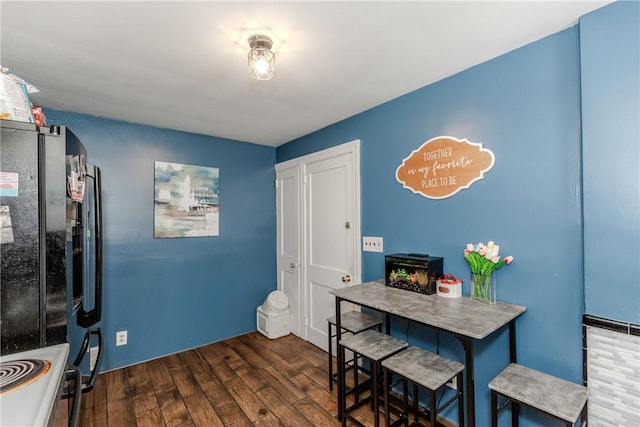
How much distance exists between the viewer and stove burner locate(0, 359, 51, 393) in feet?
2.73

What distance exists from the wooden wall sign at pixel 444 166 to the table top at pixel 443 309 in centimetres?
70

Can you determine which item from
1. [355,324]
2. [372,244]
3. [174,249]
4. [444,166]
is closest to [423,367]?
[355,324]

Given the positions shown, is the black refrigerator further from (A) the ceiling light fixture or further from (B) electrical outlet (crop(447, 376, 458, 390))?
(B) electrical outlet (crop(447, 376, 458, 390))

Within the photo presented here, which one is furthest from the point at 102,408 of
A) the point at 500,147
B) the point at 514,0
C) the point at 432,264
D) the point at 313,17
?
the point at 514,0

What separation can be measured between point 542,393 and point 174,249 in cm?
299

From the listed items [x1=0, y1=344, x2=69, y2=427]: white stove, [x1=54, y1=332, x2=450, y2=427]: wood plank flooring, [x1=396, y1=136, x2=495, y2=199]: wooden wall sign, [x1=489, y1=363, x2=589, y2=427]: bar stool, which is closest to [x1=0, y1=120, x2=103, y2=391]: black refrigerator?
[x1=0, y1=344, x2=69, y2=427]: white stove

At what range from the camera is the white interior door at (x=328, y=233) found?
2.59 metres

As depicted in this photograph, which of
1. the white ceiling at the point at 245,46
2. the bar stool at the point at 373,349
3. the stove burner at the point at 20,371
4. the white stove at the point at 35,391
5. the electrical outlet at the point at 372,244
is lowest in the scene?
the bar stool at the point at 373,349

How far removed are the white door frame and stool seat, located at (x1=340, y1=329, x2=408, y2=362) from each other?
0.67m

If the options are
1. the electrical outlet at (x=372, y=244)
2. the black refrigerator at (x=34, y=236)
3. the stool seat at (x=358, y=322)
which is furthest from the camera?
the electrical outlet at (x=372, y=244)

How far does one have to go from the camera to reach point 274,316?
317 centimetres

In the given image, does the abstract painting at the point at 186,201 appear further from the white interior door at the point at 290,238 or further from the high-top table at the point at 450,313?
the high-top table at the point at 450,313

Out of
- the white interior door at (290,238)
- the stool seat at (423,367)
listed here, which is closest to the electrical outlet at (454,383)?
the stool seat at (423,367)

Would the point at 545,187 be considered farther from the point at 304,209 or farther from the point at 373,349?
the point at 304,209
